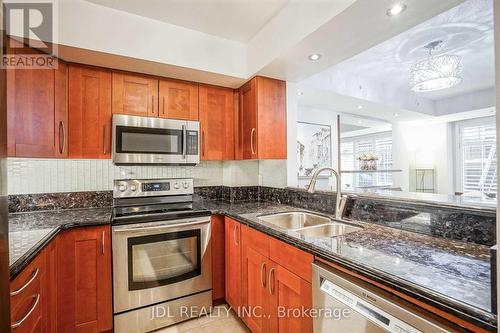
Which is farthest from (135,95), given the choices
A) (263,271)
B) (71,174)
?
(263,271)

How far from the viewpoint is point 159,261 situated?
1903mm

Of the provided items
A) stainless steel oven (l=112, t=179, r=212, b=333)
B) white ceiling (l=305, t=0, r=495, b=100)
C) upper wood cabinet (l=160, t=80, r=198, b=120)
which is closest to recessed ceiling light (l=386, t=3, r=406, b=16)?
white ceiling (l=305, t=0, r=495, b=100)

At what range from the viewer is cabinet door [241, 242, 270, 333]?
5.19 ft

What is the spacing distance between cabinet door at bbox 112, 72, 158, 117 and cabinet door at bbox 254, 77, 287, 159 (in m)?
0.97

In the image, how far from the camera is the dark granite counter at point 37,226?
3.60 ft

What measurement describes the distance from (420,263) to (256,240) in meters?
0.96

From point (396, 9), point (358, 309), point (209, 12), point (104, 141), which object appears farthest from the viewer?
point (104, 141)

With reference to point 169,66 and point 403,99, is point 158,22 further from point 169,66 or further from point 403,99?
point 403,99

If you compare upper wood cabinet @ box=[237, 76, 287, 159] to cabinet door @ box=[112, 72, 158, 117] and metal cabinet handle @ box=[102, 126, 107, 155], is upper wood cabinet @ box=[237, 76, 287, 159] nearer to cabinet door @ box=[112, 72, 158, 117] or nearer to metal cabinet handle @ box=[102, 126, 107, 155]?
cabinet door @ box=[112, 72, 158, 117]

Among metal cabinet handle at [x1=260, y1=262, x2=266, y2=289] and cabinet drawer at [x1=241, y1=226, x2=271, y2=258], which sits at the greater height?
cabinet drawer at [x1=241, y1=226, x2=271, y2=258]

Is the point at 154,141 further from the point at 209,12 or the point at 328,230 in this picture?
the point at 328,230

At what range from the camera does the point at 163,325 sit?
1904 mm

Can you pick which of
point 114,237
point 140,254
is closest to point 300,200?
point 140,254

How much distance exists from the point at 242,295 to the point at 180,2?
2.22 meters
